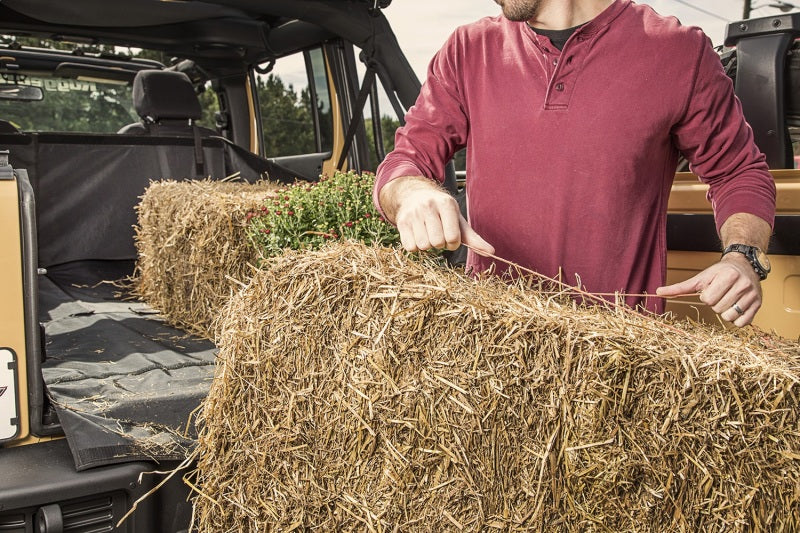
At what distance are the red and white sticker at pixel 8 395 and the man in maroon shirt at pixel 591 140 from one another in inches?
40.8

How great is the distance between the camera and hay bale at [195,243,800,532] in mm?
1218

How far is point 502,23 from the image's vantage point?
1878 millimetres

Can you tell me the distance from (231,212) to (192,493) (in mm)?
1847

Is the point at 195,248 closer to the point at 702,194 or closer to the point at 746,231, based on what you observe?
the point at 702,194

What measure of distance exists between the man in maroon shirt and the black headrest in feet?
10.4

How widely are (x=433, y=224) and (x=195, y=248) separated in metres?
2.60

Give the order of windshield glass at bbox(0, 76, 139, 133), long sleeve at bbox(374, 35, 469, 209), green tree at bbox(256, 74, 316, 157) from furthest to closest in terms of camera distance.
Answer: green tree at bbox(256, 74, 316, 157), windshield glass at bbox(0, 76, 139, 133), long sleeve at bbox(374, 35, 469, 209)


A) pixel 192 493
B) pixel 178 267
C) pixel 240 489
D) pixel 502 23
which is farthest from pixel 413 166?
pixel 178 267

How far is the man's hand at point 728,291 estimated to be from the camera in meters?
1.41

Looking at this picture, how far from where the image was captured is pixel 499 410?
1.31 metres

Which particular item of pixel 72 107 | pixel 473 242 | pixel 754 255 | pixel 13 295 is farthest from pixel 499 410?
pixel 72 107

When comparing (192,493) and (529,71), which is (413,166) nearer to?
(529,71)

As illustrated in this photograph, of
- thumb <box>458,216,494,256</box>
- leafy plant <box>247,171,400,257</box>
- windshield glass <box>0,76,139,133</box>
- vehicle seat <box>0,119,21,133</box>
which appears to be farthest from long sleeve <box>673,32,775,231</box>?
windshield glass <box>0,76,139,133</box>

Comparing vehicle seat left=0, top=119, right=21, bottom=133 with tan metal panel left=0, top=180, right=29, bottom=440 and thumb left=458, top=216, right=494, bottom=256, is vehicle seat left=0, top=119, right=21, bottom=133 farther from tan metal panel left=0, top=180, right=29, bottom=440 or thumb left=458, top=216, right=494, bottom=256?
thumb left=458, top=216, right=494, bottom=256
